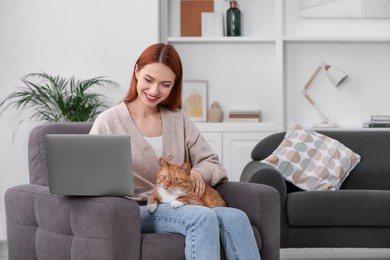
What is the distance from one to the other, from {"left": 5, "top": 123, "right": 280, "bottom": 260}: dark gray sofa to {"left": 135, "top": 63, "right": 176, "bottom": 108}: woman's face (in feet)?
1.44

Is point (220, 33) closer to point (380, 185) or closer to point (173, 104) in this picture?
point (380, 185)

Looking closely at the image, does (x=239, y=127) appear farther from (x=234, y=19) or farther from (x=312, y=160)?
(x=312, y=160)

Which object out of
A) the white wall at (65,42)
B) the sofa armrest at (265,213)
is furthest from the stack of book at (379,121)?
the sofa armrest at (265,213)

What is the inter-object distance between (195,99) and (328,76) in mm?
1049

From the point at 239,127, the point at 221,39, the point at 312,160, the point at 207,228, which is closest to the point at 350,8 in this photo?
the point at 221,39

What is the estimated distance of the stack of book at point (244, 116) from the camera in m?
5.68

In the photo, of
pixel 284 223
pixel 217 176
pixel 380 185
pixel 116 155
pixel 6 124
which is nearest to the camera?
pixel 116 155

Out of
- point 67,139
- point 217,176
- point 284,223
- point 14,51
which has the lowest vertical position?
point 284,223

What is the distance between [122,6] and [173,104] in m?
2.16

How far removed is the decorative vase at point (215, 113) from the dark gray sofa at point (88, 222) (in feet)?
7.68

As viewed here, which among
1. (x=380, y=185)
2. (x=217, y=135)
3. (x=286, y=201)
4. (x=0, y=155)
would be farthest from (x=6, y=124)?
(x=380, y=185)

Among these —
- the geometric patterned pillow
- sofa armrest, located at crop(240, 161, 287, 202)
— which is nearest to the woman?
sofa armrest, located at crop(240, 161, 287, 202)

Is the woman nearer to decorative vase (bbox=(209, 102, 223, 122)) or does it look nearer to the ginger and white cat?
the ginger and white cat

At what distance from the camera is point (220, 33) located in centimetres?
575
